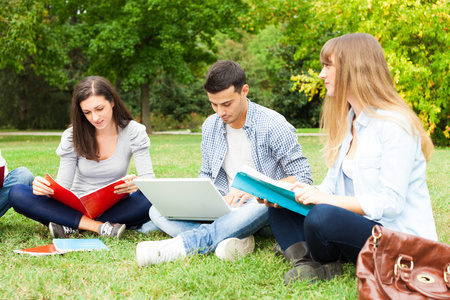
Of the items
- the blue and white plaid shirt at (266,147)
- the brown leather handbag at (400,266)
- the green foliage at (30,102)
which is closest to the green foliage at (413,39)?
the blue and white plaid shirt at (266,147)

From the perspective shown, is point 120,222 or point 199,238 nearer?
point 199,238

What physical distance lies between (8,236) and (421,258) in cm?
287

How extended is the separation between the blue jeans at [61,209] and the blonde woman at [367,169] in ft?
5.15

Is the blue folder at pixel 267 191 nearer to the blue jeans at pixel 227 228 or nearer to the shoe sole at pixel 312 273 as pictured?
the shoe sole at pixel 312 273

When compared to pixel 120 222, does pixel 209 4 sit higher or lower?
higher

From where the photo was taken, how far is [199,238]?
2881 mm

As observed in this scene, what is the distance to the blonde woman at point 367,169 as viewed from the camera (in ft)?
6.91

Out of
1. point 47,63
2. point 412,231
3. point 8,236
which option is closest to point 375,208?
point 412,231

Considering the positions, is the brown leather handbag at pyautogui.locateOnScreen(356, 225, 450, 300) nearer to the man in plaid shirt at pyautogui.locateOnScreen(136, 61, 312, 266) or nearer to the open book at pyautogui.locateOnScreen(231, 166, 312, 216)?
the open book at pyautogui.locateOnScreen(231, 166, 312, 216)

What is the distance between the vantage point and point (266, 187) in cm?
226

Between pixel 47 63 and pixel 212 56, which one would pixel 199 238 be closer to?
pixel 47 63

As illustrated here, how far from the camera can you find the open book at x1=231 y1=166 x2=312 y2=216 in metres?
2.18

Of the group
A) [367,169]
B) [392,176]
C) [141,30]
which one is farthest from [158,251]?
[141,30]

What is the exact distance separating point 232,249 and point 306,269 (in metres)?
0.56
